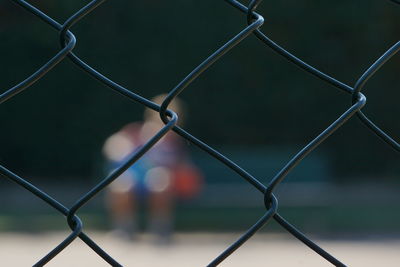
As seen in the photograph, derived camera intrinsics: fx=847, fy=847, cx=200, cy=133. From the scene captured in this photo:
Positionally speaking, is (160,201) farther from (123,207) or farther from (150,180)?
(123,207)

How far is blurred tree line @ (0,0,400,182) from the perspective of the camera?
11977 mm

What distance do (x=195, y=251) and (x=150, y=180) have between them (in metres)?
1.73

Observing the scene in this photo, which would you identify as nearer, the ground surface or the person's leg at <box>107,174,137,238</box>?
the ground surface

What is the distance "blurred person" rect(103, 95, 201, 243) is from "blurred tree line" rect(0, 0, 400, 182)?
7.30ft

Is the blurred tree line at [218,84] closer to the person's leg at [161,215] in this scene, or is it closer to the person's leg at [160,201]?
the person's leg at [160,201]

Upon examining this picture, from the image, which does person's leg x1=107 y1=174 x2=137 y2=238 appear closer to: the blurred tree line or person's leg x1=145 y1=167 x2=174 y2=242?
person's leg x1=145 y1=167 x2=174 y2=242

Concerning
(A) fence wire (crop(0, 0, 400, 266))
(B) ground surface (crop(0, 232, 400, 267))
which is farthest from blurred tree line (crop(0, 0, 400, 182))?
(A) fence wire (crop(0, 0, 400, 266))

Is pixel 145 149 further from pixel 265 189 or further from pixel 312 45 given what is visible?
pixel 312 45

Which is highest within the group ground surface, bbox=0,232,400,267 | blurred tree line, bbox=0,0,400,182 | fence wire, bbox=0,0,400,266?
blurred tree line, bbox=0,0,400,182

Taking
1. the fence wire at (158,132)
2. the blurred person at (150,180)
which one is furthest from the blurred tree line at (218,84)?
the fence wire at (158,132)

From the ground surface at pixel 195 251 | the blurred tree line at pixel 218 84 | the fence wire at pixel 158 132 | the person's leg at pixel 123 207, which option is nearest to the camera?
the fence wire at pixel 158 132

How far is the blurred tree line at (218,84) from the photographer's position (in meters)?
12.0

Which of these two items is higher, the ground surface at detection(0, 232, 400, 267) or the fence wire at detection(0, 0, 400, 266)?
the ground surface at detection(0, 232, 400, 267)

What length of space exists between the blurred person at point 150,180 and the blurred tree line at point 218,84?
222cm
